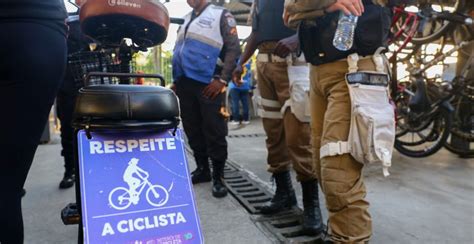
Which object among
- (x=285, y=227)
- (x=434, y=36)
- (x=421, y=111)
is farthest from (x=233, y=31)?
(x=434, y=36)

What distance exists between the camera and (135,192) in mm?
1204

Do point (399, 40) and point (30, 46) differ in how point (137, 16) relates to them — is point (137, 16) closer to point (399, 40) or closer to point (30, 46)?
point (30, 46)

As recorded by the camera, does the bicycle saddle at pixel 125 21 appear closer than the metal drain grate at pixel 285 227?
Yes

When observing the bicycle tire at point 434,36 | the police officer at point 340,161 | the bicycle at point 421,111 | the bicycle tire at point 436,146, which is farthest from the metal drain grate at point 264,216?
the bicycle tire at point 434,36

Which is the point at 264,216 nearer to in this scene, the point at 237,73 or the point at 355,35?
the point at 237,73

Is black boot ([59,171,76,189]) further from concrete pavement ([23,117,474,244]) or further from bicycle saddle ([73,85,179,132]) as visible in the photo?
bicycle saddle ([73,85,179,132])

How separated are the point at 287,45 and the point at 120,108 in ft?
3.88

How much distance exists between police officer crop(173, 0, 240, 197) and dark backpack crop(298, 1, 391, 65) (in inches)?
44.7

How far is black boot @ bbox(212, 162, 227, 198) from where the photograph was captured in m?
2.76

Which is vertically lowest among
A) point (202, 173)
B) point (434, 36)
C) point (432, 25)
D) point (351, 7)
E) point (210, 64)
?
point (202, 173)

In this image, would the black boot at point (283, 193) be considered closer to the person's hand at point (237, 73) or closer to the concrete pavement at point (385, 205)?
the concrete pavement at point (385, 205)

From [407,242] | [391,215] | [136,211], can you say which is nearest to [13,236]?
[136,211]

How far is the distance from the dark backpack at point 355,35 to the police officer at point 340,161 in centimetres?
5

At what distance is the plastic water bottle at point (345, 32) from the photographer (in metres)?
1.53
